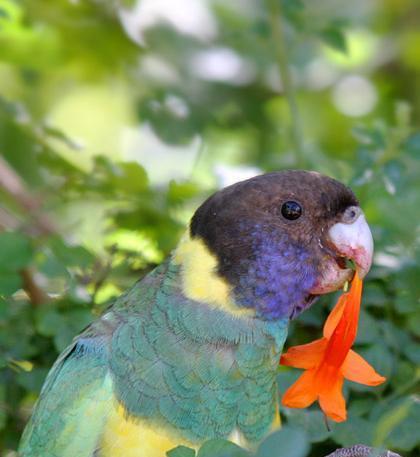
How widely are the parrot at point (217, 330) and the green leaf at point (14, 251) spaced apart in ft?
0.72

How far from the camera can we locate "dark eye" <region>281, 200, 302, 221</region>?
186 cm

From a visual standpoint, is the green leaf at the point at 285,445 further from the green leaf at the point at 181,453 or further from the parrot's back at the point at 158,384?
the parrot's back at the point at 158,384

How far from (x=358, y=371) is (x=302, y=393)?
108 millimetres

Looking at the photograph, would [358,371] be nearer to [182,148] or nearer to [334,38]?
[334,38]

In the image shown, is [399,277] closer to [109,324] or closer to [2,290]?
[109,324]

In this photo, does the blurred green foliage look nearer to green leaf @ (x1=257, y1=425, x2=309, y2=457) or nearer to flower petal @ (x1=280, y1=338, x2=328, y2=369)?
green leaf @ (x1=257, y1=425, x2=309, y2=457)

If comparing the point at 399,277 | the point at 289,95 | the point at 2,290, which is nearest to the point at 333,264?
the point at 399,277

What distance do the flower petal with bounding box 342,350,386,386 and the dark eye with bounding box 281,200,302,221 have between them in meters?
0.27

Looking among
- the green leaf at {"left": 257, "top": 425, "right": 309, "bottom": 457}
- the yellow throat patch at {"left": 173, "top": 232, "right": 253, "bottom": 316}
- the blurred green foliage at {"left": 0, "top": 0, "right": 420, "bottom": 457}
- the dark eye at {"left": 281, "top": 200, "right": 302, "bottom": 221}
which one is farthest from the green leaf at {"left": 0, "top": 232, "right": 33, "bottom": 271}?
Answer: the green leaf at {"left": 257, "top": 425, "right": 309, "bottom": 457}

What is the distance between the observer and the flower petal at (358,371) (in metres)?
1.77

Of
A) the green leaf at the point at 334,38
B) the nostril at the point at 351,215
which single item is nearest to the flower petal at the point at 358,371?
the nostril at the point at 351,215

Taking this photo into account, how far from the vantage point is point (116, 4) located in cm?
300

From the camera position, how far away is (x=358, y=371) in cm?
179

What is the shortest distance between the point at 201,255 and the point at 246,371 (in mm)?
241
